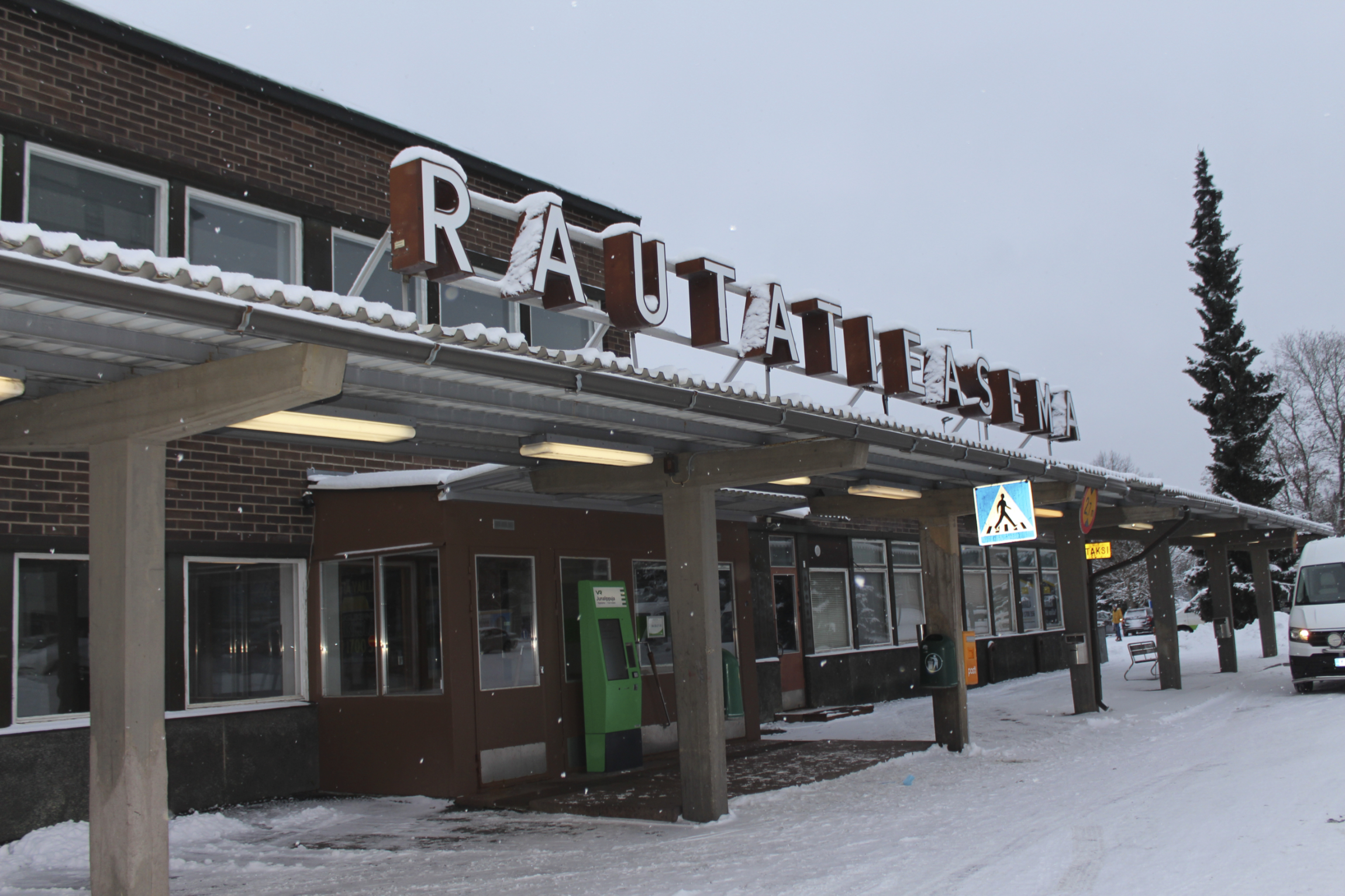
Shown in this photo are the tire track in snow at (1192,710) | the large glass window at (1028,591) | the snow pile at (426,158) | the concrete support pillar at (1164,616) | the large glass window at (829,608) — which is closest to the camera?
the snow pile at (426,158)

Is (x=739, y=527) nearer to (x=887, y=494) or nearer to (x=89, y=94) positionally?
(x=887, y=494)

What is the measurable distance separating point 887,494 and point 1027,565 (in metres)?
14.7

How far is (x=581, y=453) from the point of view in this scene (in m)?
8.52

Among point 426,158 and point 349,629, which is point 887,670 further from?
point 426,158

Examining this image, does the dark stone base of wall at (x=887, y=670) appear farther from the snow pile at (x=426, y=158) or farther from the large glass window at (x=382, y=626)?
the snow pile at (x=426, y=158)

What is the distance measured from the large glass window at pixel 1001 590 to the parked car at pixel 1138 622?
22.6 meters

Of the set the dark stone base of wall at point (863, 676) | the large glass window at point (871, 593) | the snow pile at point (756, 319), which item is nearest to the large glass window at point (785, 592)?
the dark stone base of wall at point (863, 676)

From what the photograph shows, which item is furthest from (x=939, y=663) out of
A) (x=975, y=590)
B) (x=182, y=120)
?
(x=975, y=590)

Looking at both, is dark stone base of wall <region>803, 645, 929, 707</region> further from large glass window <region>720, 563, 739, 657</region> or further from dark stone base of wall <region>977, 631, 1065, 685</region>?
large glass window <region>720, 563, 739, 657</region>

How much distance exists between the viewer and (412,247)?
7207 mm

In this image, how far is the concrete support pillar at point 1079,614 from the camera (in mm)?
→ 15508

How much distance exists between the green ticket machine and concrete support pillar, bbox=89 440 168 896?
613 cm

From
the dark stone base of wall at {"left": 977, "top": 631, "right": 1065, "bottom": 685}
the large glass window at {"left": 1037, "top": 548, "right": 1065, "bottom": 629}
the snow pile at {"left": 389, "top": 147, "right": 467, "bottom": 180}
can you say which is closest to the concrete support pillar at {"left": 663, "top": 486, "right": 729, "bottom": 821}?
the snow pile at {"left": 389, "top": 147, "right": 467, "bottom": 180}

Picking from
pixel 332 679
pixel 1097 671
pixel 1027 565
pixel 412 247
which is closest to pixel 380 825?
pixel 332 679
